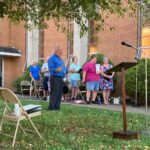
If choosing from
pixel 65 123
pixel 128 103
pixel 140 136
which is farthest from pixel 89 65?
pixel 140 136

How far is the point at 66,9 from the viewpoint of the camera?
9.66 m

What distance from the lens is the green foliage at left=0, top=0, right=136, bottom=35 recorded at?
891 cm

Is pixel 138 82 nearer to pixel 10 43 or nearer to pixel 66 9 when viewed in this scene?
pixel 66 9

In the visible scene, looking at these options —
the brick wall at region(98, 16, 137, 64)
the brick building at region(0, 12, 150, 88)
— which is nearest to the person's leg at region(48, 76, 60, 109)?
→ the brick building at region(0, 12, 150, 88)

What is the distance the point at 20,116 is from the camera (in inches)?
297

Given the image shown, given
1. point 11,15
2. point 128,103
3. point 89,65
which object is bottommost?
point 128,103

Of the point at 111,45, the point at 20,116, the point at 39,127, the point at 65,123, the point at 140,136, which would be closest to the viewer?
the point at 20,116

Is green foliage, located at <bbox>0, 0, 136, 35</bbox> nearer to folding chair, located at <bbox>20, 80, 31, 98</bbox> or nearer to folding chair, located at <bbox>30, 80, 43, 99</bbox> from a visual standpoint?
folding chair, located at <bbox>30, 80, 43, 99</bbox>

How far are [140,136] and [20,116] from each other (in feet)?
8.01

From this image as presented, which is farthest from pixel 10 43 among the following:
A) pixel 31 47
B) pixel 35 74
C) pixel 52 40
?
pixel 35 74

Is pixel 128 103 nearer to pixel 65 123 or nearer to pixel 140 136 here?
pixel 65 123

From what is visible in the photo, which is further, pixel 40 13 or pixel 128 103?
pixel 128 103

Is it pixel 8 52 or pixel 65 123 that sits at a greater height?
pixel 8 52

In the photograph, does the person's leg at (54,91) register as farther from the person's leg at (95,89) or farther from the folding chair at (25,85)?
the folding chair at (25,85)
